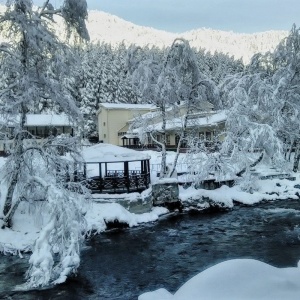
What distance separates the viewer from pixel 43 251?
1118 cm

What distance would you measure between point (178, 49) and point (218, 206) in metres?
10.3

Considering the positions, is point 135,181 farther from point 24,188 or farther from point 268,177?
point 268,177

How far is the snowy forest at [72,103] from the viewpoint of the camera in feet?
41.0

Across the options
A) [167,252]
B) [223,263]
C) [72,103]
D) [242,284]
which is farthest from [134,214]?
[242,284]

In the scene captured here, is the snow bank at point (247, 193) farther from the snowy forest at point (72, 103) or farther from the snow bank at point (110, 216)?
the snow bank at point (110, 216)

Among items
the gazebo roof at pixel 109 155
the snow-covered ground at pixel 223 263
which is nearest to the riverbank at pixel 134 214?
the snow-covered ground at pixel 223 263

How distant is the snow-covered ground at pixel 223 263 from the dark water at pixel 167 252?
1178mm

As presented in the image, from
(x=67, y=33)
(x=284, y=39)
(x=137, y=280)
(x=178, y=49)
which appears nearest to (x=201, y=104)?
(x=178, y=49)

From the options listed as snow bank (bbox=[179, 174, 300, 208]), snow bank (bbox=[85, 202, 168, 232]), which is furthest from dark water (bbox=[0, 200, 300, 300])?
snow bank (bbox=[179, 174, 300, 208])

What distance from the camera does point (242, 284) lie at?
6129mm

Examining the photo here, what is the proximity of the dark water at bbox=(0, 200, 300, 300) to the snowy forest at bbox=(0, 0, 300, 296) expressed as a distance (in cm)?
84

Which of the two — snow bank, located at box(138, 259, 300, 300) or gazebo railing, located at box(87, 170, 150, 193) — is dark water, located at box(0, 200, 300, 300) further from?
snow bank, located at box(138, 259, 300, 300)

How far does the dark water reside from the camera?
1130cm

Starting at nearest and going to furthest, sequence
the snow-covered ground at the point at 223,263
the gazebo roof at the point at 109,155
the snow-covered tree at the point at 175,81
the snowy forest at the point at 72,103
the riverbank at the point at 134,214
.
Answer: the snow-covered ground at the point at 223,263, the snowy forest at the point at 72,103, the riverbank at the point at 134,214, the gazebo roof at the point at 109,155, the snow-covered tree at the point at 175,81
